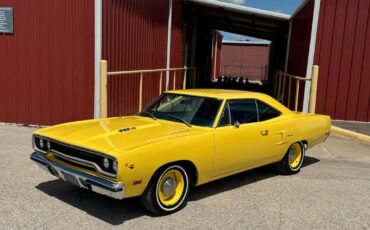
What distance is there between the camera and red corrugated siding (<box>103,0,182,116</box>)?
8719mm

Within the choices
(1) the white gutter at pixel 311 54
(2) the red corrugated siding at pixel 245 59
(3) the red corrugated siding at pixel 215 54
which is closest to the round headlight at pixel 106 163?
(1) the white gutter at pixel 311 54

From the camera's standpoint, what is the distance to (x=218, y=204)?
4848 millimetres

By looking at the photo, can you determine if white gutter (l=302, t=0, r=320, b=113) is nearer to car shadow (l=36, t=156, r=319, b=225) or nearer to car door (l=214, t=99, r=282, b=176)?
car door (l=214, t=99, r=282, b=176)

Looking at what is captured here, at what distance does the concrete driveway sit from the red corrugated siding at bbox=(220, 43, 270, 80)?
3988 cm

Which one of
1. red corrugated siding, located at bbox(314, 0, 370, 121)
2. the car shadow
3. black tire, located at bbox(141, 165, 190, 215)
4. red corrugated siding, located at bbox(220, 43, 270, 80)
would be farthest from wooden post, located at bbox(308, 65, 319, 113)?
red corrugated siding, located at bbox(220, 43, 270, 80)

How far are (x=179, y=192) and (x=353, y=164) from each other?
3902 mm

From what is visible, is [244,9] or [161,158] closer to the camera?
[161,158]

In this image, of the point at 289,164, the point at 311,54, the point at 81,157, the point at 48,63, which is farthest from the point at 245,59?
the point at 81,157

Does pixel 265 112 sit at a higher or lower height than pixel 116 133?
higher

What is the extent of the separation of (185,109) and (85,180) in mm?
1755

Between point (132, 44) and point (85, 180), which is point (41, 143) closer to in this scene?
point (85, 180)

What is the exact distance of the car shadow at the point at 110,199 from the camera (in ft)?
14.5

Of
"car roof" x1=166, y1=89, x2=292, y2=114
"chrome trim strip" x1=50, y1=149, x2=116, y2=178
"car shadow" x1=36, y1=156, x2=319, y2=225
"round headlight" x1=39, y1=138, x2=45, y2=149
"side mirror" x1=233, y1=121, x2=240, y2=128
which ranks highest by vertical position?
"car roof" x1=166, y1=89, x2=292, y2=114

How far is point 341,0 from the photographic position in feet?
31.5
